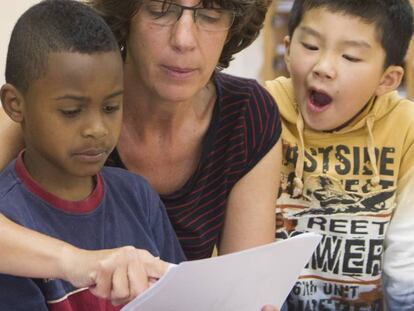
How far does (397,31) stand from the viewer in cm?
147

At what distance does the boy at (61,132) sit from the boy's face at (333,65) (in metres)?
0.51

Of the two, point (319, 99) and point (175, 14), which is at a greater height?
point (175, 14)

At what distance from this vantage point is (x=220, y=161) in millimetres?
1363

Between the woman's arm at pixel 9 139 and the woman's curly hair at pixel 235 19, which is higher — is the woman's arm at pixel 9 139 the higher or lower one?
the lower one

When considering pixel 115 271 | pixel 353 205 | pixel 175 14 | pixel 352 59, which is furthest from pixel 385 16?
pixel 115 271

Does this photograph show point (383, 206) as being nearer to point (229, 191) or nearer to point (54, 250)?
point (229, 191)

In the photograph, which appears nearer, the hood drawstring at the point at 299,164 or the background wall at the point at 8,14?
the hood drawstring at the point at 299,164

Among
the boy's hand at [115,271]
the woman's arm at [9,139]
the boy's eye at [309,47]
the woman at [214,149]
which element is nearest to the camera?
the boy's hand at [115,271]

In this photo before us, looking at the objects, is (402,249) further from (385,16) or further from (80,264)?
(80,264)

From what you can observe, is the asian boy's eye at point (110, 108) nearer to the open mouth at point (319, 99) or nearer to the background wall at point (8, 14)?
the open mouth at point (319, 99)

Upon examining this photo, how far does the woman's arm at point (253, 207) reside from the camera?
138cm

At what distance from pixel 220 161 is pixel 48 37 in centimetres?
47

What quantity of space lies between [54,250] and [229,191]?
1.75 ft

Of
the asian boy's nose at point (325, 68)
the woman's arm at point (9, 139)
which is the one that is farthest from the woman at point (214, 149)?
the woman's arm at point (9, 139)
